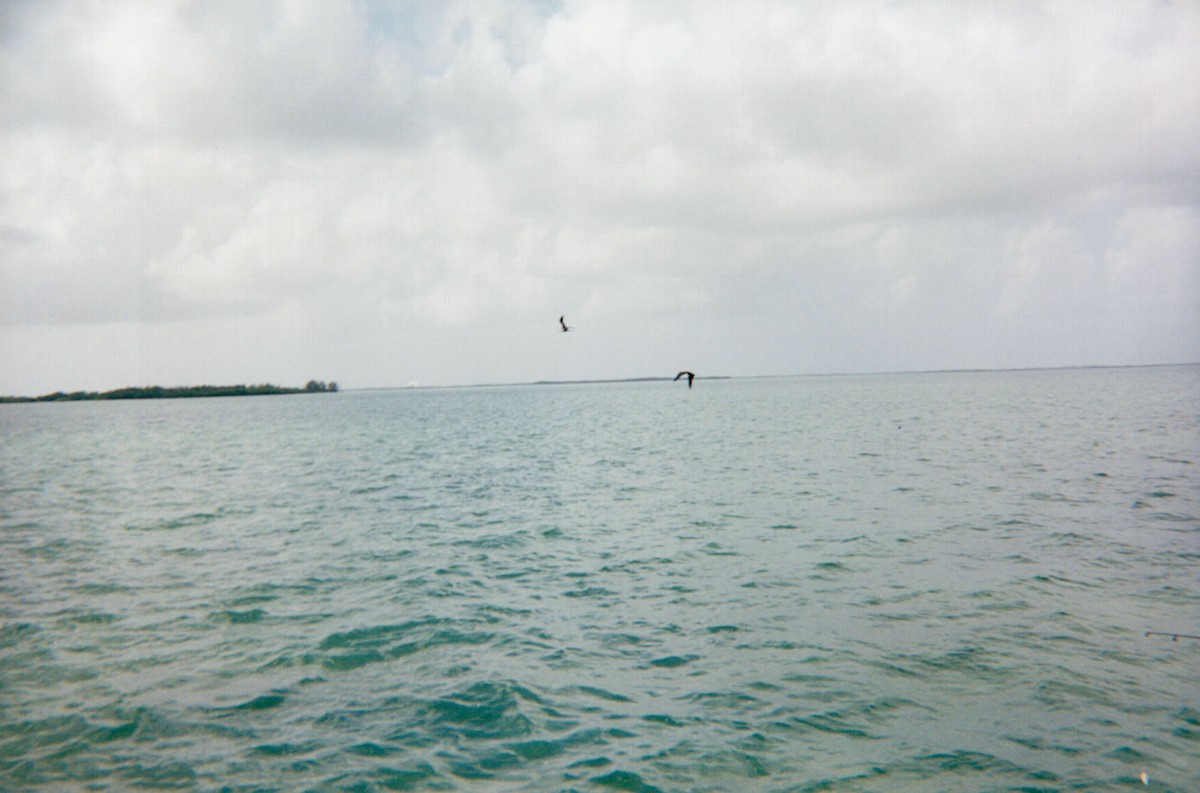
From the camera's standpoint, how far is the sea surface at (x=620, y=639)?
36.0 feet

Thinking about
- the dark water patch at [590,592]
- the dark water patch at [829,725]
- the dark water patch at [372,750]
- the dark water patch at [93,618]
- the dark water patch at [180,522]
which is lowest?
the dark water patch at [829,725]

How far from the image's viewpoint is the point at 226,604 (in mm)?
19562

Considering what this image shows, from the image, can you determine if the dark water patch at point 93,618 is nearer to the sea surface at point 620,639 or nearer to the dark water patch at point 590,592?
the sea surface at point 620,639

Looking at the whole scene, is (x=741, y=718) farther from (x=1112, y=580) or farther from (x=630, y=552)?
(x=1112, y=580)

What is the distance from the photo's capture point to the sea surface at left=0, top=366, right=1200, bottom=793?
11.0m

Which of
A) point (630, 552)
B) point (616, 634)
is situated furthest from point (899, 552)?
point (616, 634)

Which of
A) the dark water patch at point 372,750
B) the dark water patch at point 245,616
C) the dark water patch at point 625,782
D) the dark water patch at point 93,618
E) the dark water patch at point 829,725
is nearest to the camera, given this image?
the dark water patch at point 625,782

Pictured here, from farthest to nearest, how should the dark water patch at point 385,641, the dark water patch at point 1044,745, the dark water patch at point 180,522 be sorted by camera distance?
the dark water patch at point 180,522 → the dark water patch at point 385,641 → the dark water patch at point 1044,745

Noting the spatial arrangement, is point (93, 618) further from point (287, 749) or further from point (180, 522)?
point (180, 522)

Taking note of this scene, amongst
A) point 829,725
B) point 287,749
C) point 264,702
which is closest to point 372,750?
point 287,749

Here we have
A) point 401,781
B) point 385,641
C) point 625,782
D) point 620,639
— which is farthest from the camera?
point 385,641

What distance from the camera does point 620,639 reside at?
15.9 m

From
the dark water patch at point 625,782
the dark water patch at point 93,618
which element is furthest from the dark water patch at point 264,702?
the dark water patch at point 93,618

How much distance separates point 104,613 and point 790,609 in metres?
18.9
